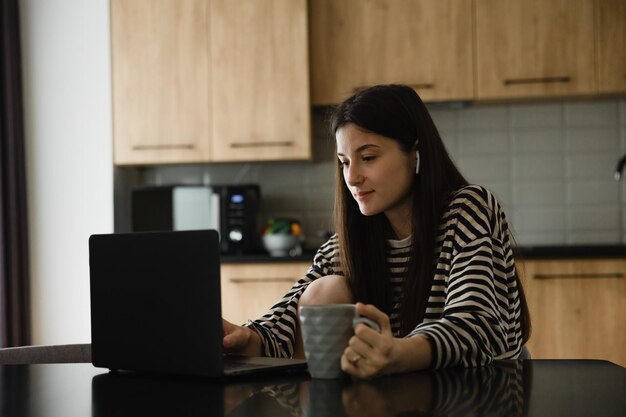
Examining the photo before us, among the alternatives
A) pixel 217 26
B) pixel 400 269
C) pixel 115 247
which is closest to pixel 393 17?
pixel 217 26

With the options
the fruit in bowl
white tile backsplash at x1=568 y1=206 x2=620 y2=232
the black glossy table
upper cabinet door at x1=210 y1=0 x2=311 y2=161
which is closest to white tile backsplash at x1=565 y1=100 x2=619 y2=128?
white tile backsplash at x1=568 y1=206 x2=620 y2=232

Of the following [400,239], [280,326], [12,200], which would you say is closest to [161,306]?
[280,326]

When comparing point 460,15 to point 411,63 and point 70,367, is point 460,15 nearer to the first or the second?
point 411,63

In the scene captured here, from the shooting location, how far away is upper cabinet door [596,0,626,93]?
135 inches

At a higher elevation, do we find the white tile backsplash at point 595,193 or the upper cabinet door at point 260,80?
the upper cabinet door at point 260,80

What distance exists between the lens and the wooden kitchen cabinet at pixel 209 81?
11.7ft

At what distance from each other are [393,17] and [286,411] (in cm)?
286

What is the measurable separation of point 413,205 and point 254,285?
1811 millimetres

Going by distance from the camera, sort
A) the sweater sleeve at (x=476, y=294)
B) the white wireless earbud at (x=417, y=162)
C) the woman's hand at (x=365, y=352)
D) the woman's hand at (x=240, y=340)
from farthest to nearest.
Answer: the white wireless earbud at (x=417, y=162), the woman's hand at (x=240, y=340), the sweater sleeve at (x=476, y=294), the woman's hand at (x=365, y=352)

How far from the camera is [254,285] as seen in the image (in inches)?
136

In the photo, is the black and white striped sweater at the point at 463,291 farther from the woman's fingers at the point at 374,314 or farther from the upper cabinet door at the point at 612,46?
the upper cabinet door at the point at 612,46

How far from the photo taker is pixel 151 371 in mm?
1242

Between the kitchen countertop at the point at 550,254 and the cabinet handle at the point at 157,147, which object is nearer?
the kitchen countertop at the point at 550,254

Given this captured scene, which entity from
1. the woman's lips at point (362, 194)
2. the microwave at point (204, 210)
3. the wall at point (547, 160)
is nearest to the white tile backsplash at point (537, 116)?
the wall at point (547, 160)
